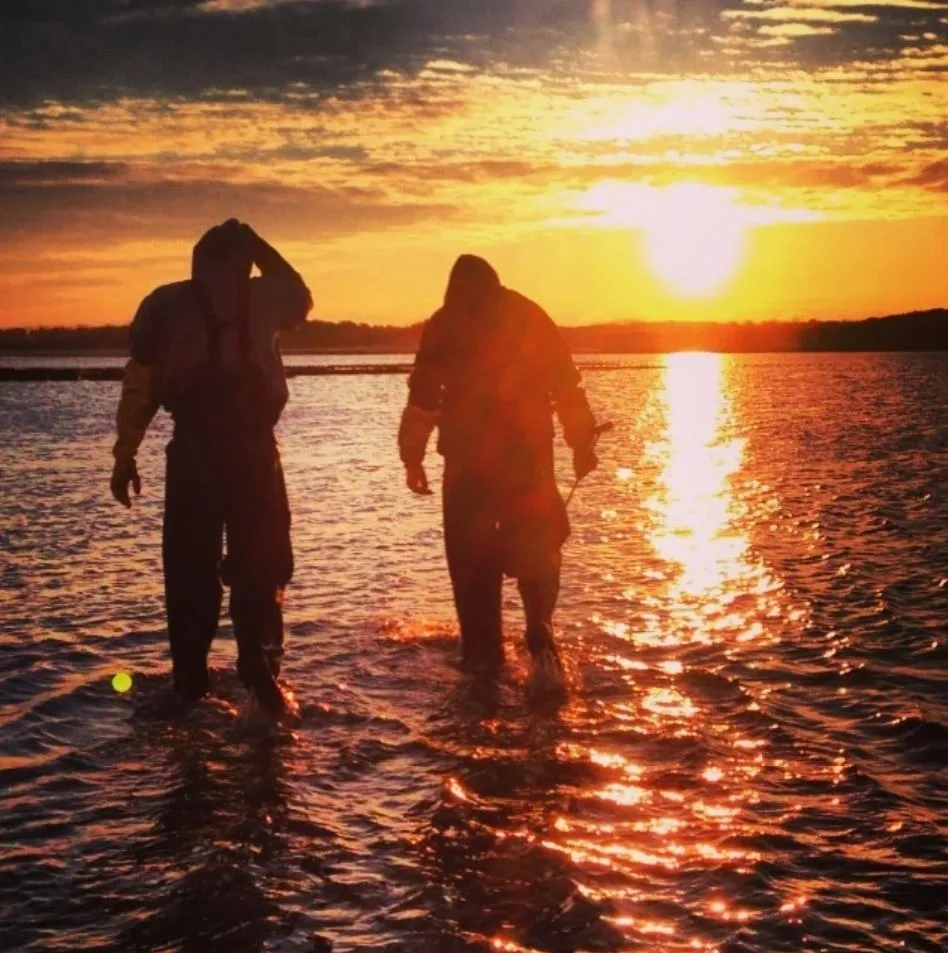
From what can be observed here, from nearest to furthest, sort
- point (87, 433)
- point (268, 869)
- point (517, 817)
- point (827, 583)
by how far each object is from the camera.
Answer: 1. point (268, 869)
2. point (517, 817)
3. point (827, 583)
4. point (87, 433)

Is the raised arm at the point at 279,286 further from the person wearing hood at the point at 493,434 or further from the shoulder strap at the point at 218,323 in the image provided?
the person wearing hood at the point at 493,434

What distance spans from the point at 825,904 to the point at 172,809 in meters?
3.06

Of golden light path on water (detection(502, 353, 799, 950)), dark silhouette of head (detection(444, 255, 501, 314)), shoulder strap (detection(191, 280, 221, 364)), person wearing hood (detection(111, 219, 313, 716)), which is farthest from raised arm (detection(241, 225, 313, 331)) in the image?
golden light path on water (detection(502, 353, 799, 950))

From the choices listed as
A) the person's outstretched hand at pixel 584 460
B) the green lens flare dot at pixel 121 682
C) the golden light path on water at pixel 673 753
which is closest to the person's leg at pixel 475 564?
the person's outstretched hand at pixel 584 460

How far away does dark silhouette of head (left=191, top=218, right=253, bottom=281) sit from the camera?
23.8 feet

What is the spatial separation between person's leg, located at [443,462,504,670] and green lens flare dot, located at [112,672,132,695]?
89.9 inches

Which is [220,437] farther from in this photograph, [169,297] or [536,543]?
[536,543]

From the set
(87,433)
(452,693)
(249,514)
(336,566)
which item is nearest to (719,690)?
(452,693)

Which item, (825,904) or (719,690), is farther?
(719,690)

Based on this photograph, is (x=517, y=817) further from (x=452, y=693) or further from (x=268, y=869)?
(x=452, y=693)

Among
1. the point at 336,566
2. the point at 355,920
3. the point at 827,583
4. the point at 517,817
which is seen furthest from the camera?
the point at 336,566

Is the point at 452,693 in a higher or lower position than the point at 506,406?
lower

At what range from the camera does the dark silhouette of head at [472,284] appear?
8.38 metres

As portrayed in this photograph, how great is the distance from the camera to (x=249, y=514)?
296 inches
